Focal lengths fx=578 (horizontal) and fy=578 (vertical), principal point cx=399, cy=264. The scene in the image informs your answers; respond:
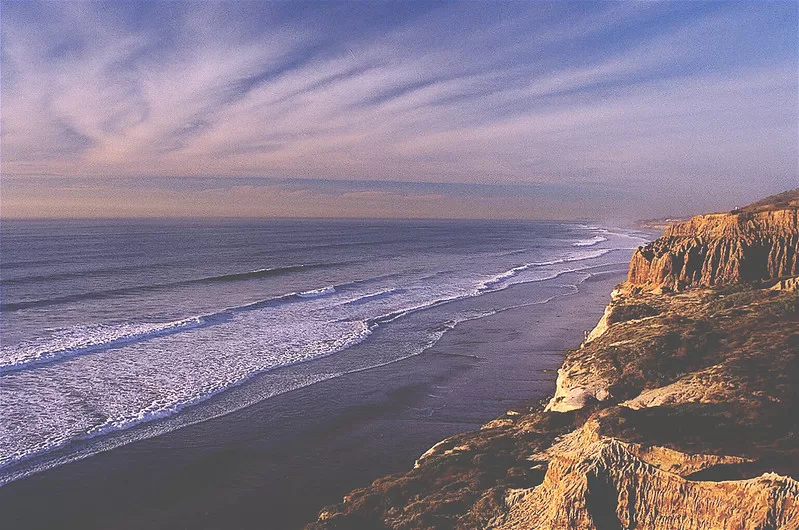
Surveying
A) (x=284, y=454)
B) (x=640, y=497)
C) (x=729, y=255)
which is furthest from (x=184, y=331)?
(x=729, y=255)

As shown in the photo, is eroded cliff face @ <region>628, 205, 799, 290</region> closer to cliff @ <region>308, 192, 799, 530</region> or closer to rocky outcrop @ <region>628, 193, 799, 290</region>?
rocky outcrop @ <region>628, 193, 799, 290</region>

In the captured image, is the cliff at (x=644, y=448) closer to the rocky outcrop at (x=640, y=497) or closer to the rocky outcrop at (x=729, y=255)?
the rocky outcrop at (x=640, y=497)

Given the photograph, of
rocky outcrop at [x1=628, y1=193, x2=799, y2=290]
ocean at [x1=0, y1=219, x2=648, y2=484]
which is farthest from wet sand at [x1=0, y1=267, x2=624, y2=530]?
rocky outcrop at [x1=628, y1=193, x2=799, y2=290]

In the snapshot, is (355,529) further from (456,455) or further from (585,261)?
(585,261)

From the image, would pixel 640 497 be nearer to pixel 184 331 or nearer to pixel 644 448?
pixel 644 448

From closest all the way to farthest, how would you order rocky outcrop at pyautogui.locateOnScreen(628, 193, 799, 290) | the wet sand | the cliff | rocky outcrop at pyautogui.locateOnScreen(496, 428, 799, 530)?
rocky outcrop at pyautogui.locateOnScreen(496, 428, 799, 530) → the cliff → the wet sand → rocky outcrop at pyautogui.locateOnScreen(628, 193, 799, 290)
